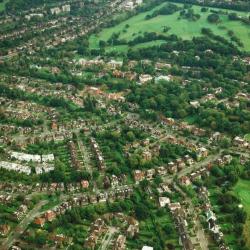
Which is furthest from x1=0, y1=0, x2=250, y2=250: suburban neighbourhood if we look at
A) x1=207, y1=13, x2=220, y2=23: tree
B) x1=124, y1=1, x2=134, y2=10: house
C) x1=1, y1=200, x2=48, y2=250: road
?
x1=124, y1=1, x2=134, y2=10: house

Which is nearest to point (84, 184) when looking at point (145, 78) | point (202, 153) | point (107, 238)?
point (107, 238)

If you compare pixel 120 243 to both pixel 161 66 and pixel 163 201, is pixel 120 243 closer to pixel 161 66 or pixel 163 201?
pixel 163 201

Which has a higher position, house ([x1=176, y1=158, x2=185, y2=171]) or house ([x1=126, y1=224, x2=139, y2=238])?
house ([x1=126, y1=224, x2=139, y2=238])

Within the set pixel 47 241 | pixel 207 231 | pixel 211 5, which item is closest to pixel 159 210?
pixel 207 231

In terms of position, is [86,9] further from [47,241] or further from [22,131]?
[47,241]

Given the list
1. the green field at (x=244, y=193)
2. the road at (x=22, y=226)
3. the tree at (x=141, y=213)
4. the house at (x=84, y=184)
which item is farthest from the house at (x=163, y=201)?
the road at (x=22, y=226)

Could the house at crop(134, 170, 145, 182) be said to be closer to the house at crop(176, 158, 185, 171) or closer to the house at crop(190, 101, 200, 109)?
the house at crop(176, 158, 185, 171)

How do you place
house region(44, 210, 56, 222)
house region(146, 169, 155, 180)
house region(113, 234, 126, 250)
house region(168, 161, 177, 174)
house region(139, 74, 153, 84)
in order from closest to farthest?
house region(113, 234, 126, 250) → house region(44, 210, 56, 222) → house region(146, 169, 155, 180) → house region(168, 161, 177, 174) → house region(139, 74, 153, 84)
